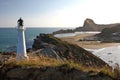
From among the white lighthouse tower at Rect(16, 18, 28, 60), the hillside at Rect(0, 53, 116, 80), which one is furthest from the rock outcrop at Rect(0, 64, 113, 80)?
the white lighthouse tower at Rect(16, 18, 28, 60)

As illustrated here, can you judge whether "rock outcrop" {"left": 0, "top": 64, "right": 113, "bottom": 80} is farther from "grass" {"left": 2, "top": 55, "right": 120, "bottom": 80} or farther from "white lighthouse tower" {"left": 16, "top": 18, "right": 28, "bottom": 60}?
"white lighthouse tower" {"left": 16, "top": 18, "right": 28, "bottom": 60}

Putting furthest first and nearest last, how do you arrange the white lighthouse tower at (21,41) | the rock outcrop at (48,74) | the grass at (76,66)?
the white lighthouse tower at (21,41) < the rock outcrop at (48,74) < the grass at (76,66)

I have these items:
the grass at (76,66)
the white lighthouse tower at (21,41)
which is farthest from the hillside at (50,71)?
the white lighthouse tower at (21,41)

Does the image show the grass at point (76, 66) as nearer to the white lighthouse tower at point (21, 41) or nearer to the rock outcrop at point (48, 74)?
the rock outcrop at point (48, 74)

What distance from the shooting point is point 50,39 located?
30062 mm

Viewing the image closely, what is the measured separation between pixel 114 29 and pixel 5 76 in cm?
10991

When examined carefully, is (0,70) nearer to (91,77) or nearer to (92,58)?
(91,77)

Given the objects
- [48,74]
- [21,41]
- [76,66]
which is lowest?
[48,74]

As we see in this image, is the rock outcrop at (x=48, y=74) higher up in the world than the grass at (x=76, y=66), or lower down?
lower down

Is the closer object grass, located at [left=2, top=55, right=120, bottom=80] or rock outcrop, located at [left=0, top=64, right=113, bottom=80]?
grass, located at [left=2, top=55, right=120, bottom=80]

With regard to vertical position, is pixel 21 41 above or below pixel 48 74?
above

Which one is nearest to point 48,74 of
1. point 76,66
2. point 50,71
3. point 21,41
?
point 50,71

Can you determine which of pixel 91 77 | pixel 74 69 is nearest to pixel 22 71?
pixel 74 69

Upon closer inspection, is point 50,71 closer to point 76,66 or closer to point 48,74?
point 48,74
